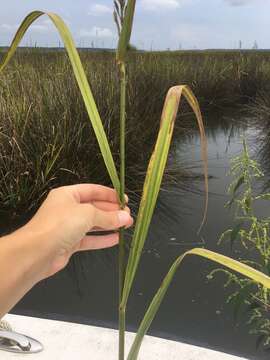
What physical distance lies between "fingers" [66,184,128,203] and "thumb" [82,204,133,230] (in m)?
0.08

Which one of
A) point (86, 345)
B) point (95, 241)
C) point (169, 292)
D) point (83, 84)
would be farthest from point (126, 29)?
point (169, 292)

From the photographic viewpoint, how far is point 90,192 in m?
0.75

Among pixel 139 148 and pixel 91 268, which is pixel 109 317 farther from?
pixel 139 148

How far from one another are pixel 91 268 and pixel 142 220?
182 cm

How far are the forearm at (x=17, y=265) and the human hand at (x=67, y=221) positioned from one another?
0.4 inches

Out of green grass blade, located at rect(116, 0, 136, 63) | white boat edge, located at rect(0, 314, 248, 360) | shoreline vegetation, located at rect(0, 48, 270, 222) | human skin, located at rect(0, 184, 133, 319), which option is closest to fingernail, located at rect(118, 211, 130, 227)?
human skin, located at rect(0, 184, 133, 319)

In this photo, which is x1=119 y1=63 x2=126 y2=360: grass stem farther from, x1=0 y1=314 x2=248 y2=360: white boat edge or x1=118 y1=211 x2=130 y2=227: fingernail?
x1=0 y1=314 x2=248 y2=360: white boat edge

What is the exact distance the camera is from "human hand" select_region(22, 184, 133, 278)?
62cm

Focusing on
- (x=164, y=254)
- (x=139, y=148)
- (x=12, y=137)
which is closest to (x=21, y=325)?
(x=164, y=254)

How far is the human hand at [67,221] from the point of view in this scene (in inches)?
24.5

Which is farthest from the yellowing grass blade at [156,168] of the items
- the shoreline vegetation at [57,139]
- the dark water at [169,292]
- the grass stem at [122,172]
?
the shoreline vegetation at [57,139]

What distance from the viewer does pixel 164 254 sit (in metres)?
2.45

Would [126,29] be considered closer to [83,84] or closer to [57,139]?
[83,84]

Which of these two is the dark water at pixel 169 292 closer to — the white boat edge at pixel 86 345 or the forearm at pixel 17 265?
the white boat edge at pixel 86 345
